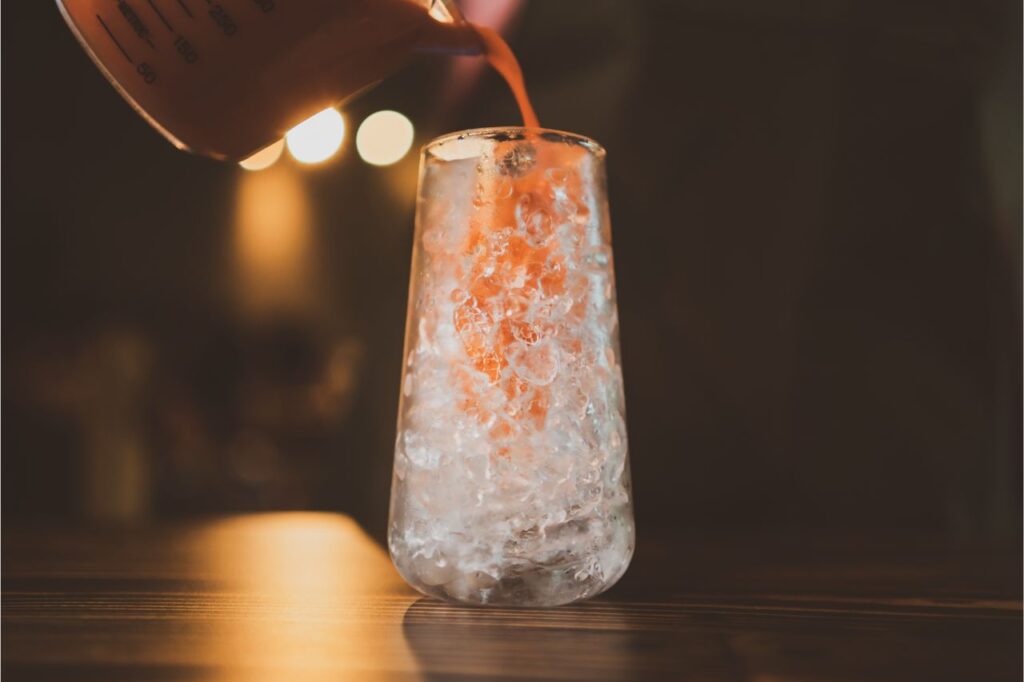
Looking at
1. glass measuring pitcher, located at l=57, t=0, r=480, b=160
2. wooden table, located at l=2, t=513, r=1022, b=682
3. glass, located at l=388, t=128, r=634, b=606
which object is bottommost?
wooden table, located at l=2, t=513, r=1022, b=682

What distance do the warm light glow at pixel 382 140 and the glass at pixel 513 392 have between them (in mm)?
1297

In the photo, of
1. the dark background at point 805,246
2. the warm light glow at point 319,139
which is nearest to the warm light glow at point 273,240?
the warm light glow at point 319,139

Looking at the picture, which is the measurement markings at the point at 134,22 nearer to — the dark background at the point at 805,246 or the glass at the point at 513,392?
the glass at the point at 513,392

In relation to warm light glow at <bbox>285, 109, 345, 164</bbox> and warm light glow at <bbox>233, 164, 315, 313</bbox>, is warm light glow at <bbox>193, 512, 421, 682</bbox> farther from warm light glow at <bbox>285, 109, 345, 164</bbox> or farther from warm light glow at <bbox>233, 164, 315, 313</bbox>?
warm light glow at <bbox>233, 164, 315, 313</bbox>

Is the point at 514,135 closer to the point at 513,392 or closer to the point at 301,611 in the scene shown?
the point at 513,392

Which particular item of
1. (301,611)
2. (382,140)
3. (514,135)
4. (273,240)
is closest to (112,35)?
(514,135)

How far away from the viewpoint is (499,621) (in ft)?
1.62

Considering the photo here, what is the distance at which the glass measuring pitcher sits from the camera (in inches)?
19.7

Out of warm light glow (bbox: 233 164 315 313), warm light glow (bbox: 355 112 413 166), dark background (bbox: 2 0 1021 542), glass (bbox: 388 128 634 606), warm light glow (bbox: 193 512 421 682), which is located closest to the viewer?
warm light glow (bbox: 193 512 421 682)

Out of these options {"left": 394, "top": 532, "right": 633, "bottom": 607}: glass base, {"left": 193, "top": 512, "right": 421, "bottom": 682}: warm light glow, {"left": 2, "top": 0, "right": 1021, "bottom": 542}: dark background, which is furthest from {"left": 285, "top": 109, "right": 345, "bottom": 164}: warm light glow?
{"left": 394, "top": 532, "right": 633, "bottom": 607}: glass base

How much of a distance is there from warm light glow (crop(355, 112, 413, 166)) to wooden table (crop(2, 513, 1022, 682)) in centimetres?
122

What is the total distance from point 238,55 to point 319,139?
1.43 meters

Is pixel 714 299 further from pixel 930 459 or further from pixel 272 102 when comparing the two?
pixel 272 102

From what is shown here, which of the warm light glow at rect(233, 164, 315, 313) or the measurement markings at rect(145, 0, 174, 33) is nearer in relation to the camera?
the measurement markings at rect(145, 0, 174, 33)
